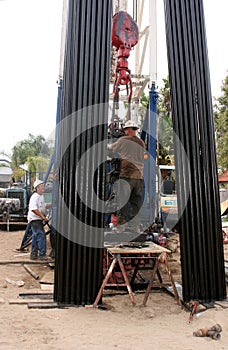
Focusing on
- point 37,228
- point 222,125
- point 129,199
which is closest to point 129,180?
point 129,199

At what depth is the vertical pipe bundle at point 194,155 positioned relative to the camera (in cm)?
572

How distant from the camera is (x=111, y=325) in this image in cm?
468

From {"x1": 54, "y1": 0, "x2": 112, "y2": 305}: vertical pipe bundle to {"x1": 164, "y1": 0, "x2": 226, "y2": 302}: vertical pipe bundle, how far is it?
1161 mm

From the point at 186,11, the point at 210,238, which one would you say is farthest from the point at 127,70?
the point at 210,238

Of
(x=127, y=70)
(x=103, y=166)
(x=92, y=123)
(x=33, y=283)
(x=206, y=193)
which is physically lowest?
(x=33, y=283)

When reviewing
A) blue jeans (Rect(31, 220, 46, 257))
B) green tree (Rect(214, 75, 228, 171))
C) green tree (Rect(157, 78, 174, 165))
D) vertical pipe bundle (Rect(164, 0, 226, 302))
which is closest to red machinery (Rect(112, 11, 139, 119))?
vertical pipe bundle (Rect(164, 0, 226, 302))

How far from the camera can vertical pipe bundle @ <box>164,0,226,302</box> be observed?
572 cm

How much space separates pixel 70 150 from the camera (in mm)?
5555

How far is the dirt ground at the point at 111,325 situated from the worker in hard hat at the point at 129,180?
4.78 feet

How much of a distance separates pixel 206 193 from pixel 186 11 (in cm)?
306

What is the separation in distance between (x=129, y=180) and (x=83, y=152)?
171cm

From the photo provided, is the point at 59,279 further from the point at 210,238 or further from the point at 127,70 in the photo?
the point at 127,70

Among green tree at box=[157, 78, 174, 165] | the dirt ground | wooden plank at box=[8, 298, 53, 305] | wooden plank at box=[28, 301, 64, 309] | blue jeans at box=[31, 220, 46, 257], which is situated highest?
green tree at box=[157, 78, 174, 165]

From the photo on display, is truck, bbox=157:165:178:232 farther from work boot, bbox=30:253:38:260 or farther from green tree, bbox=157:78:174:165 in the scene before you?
work boot, bbox=30:253:38:260
